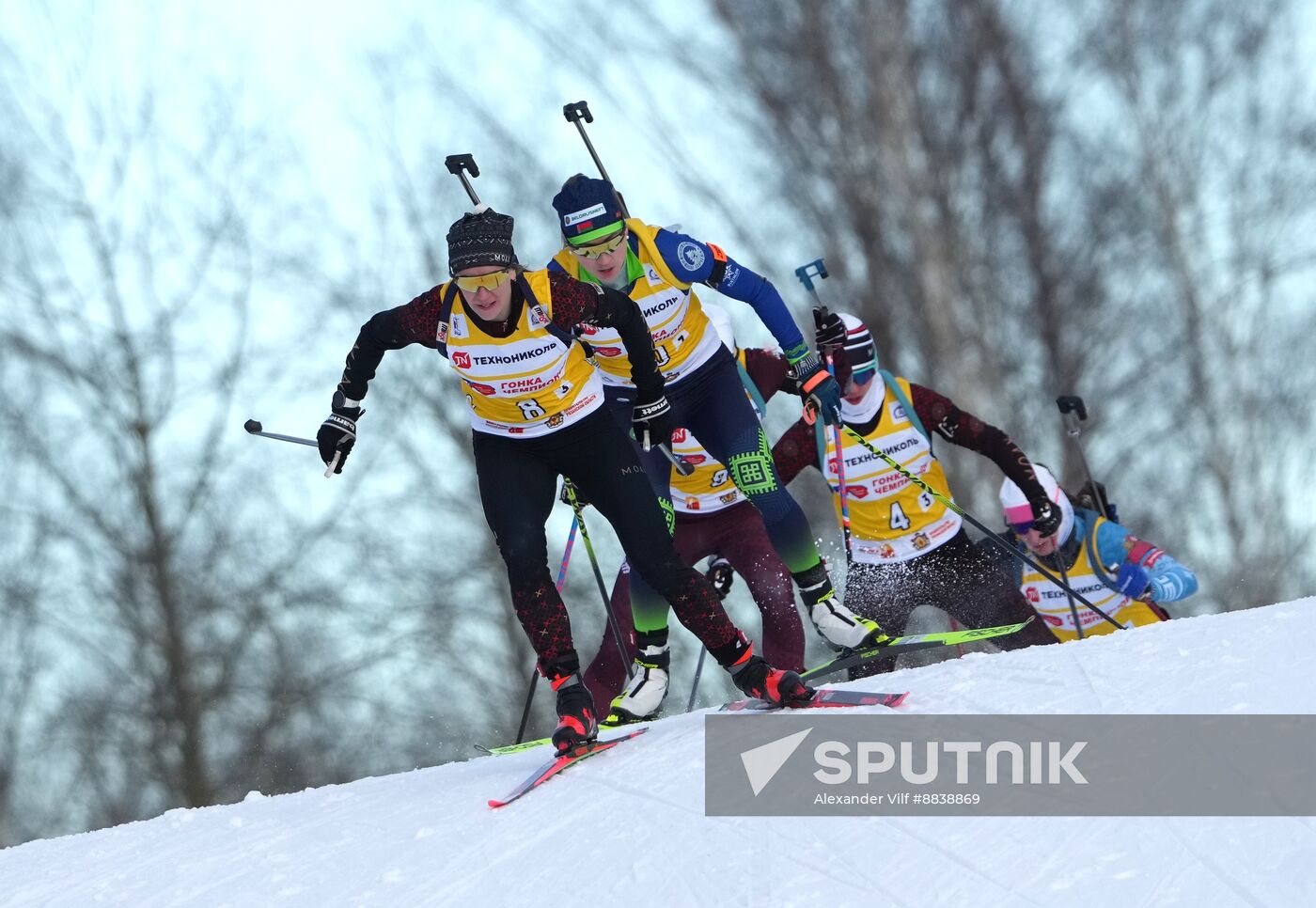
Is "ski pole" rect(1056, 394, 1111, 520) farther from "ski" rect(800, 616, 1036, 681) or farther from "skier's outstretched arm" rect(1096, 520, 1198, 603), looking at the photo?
"ski" rect(800, 616, 1036, 681)

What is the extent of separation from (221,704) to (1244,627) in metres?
10.2

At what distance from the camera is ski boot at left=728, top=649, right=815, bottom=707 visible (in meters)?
4.59

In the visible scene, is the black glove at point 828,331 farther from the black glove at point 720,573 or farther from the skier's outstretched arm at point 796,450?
the black glove at point 720,573

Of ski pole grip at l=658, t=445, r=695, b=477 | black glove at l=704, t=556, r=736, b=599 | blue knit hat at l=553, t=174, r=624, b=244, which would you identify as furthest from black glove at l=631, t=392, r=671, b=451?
black glove at l=704, t=556, r=736, b=599

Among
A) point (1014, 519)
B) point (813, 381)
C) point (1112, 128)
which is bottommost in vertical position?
point (1014, 519)

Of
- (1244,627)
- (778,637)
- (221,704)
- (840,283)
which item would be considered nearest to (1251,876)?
(1244,627)

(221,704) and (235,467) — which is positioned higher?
(235,467)

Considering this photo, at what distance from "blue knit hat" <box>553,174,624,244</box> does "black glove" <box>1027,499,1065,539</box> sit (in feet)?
8.30

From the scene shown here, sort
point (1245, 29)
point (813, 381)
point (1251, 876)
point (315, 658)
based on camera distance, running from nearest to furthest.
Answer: point (1251, 876) < point (813, 381) < point (1245, 29) < point (315, 658)

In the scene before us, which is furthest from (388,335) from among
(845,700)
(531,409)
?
(845,700)

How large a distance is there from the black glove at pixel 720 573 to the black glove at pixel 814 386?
1.31 metres

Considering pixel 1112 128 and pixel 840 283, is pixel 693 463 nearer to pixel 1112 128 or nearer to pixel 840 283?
pixel 840 283

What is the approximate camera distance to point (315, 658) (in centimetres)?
1410

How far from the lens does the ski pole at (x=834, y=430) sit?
20.6 feet
